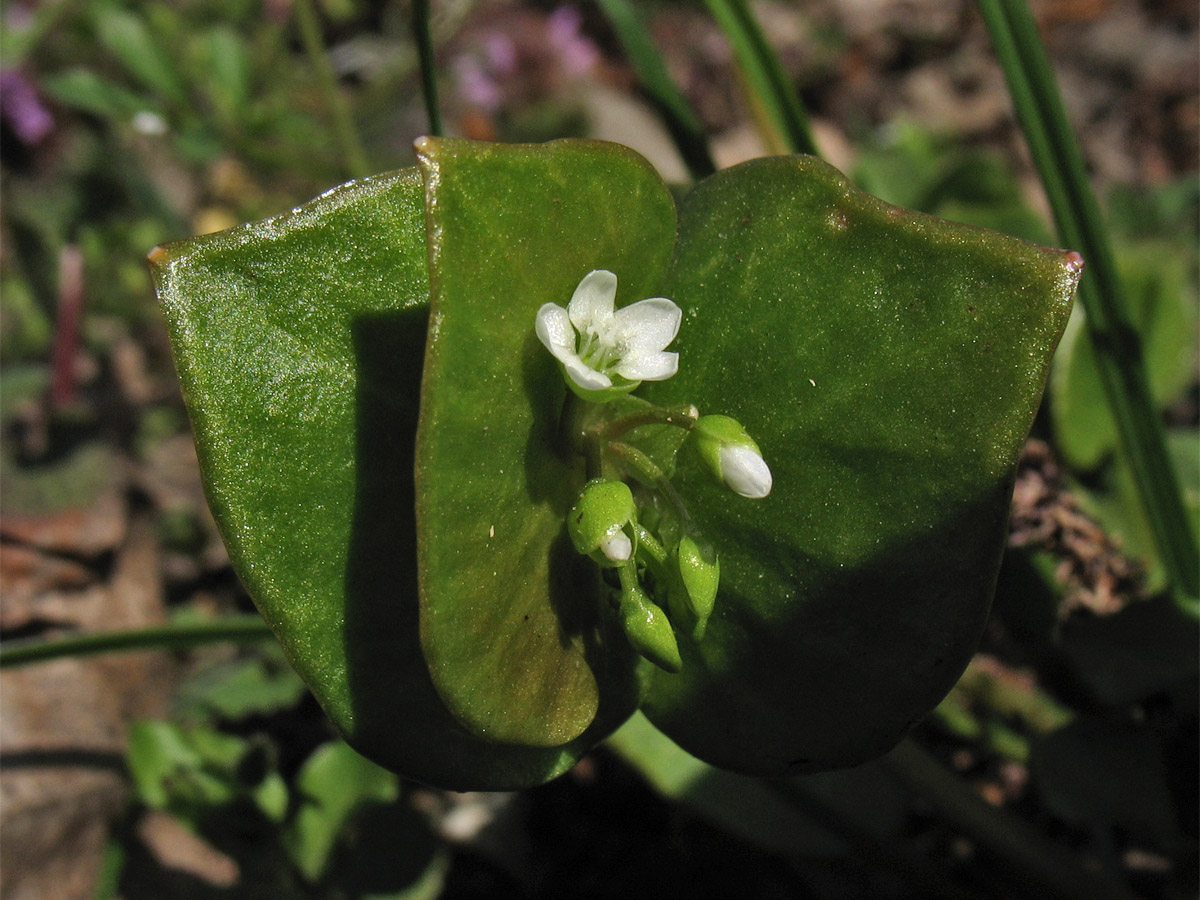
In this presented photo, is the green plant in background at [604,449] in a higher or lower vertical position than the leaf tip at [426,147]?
lower

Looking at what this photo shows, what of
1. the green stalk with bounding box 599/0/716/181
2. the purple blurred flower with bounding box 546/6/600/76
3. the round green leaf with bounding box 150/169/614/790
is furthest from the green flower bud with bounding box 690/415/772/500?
the purple blurred flower with bounding box 546/6/600/76

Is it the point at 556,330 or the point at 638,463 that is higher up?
the point at 556,330

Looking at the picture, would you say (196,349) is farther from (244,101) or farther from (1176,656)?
(244,101)

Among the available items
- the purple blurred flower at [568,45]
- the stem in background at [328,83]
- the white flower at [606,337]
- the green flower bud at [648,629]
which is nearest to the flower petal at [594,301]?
the white flower at [606,337]

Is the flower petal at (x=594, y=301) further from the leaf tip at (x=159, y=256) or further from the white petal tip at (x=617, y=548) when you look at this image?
the leaf tip at (x=159, y=256)

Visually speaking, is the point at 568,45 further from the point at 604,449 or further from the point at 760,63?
the point at 604,449

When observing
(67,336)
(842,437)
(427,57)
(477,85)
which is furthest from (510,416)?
(477,85)
